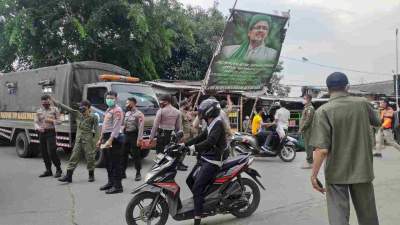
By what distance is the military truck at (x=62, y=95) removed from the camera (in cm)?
1147

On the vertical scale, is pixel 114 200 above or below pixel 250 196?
below

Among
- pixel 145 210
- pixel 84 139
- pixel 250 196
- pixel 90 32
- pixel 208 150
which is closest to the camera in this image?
pixel 145 210

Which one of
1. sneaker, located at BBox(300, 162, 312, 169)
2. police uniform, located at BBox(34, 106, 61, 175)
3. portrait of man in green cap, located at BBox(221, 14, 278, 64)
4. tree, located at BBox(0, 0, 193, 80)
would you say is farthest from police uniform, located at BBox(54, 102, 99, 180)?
tree, located at BBox(0, 0, 193, 80)

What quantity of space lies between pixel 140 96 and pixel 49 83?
107 inches

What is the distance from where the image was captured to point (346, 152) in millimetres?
3943

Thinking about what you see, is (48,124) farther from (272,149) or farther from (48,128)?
(272,149)

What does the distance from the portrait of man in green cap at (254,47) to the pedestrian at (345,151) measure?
13.2 metres

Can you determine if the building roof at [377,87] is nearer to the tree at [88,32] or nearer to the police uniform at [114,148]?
the tree at [88,32]

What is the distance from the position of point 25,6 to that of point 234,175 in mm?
15554

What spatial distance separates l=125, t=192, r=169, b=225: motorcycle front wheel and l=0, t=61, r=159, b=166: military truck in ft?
17.6

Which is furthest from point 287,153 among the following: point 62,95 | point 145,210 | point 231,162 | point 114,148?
point 145,210

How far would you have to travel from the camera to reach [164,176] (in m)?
5.61

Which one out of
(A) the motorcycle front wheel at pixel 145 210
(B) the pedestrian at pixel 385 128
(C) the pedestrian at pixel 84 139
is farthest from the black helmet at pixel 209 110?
(B) the pedestrian at pixel 385 128

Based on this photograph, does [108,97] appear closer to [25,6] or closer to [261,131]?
[261,131]
